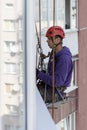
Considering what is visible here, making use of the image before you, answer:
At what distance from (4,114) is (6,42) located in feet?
0.74

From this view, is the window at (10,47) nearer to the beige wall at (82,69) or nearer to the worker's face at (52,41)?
the worker's face at (52,41)

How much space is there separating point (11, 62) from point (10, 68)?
2cm

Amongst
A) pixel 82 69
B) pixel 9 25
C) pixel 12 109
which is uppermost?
pixel 9 25

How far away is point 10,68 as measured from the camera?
4.88 ft

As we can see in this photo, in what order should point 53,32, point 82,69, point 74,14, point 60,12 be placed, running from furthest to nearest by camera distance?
point 82,69
point 74,14
point 60,12
point 53,32

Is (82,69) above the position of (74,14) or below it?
below

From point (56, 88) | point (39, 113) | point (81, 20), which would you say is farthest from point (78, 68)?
point (39, 113)

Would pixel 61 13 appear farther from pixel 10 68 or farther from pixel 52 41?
pixel 10 68

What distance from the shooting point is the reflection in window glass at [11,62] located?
147 centimetres

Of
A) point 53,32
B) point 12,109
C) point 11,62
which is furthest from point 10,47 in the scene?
point 53,32

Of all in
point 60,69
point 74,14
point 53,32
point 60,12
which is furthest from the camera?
point 74,14

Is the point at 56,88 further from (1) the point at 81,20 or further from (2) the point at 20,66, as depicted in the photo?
(1) the point at 81,20

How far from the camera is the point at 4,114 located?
4.84 ft

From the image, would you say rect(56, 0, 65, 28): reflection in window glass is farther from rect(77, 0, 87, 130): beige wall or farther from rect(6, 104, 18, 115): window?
rect(6, 104, 18, 115): window
